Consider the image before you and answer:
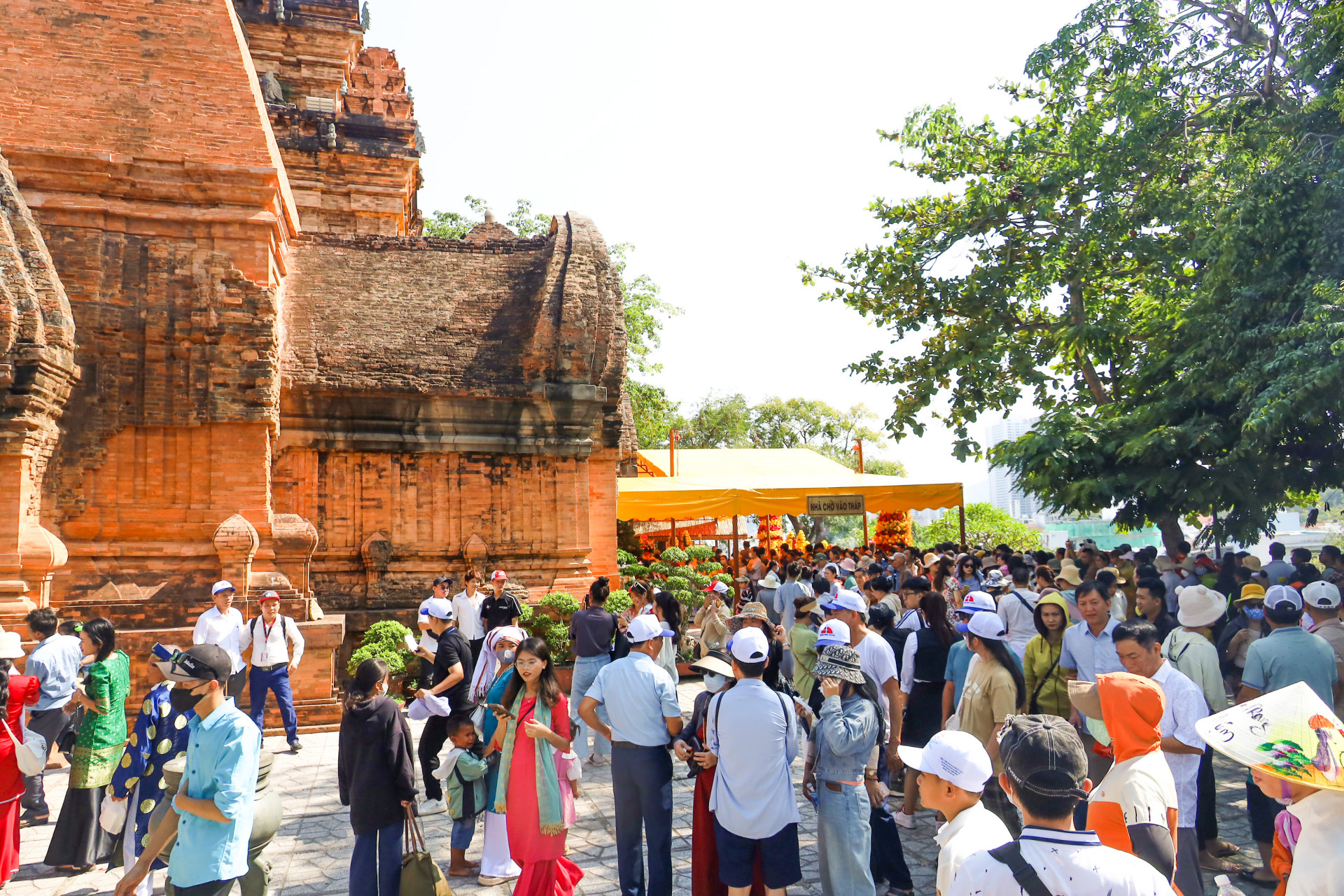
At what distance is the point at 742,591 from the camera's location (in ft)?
50.4

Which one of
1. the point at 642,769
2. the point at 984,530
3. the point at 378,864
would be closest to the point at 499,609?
the point at 642,769

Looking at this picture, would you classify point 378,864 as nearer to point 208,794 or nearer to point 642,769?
point 208,794

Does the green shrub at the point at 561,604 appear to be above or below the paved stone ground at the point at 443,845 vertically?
above

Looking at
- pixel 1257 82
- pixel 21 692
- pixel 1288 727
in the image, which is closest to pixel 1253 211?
pixel 1257 82

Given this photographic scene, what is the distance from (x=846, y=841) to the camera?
4488 mm

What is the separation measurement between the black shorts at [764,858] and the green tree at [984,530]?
86.1 ft

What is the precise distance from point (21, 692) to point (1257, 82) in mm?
14936

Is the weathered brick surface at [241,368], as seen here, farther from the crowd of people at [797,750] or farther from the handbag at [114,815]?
the handbag at [114,815]

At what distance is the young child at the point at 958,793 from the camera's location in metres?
2.74

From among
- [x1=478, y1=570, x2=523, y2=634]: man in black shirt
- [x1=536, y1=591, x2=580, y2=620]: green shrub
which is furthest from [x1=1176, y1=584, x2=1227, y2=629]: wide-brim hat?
[x1=536, y1=591, x2=580, y2=620]: green shrub

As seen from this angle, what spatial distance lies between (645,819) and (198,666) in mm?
2420

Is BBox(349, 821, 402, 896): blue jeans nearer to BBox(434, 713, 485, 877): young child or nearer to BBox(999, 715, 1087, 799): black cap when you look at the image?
BBox(434, 713, 485, 877): young child

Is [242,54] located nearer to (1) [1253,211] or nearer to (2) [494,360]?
(2) [494,360]

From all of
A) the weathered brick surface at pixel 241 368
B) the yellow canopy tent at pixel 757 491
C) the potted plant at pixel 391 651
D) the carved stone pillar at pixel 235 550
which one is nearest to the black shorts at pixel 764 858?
the potted plant at pixel 391 651
